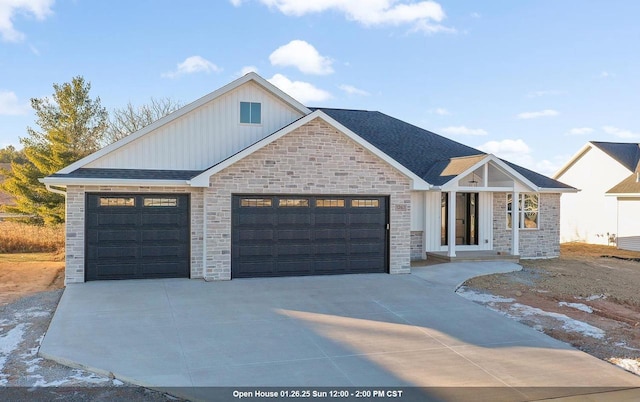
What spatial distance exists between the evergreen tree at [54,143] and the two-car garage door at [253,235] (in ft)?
47.1

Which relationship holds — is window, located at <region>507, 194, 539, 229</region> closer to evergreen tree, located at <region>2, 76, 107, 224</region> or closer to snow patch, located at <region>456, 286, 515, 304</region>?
snow patch, located at <region>456, 286, 515, 304</region>

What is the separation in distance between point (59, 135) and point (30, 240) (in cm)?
677

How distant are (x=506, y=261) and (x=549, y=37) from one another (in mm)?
7702

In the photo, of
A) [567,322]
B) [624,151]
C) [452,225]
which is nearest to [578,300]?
[567,322]

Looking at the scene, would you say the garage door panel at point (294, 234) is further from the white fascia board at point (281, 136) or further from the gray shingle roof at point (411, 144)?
the gray shingle roof at point (411, 144)

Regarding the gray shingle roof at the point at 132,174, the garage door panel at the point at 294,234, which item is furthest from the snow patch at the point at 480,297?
the gray shingle roof at the point at 132,174

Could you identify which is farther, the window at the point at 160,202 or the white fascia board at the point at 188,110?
the white fascia board at the point at 188,110

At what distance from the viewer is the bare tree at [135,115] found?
34594mm

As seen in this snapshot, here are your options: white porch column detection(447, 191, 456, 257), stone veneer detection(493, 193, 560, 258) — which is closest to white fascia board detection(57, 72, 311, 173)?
white porch column detection(447, 191, 456, 257)

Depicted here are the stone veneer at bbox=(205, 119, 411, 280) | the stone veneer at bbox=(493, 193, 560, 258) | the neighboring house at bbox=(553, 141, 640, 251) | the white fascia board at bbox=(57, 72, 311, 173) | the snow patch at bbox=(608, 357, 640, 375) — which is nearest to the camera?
the snow patch at bbox=(608, 357, 640, 375)

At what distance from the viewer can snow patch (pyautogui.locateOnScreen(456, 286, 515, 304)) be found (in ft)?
34.5

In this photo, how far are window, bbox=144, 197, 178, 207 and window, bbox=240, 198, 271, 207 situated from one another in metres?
1.78

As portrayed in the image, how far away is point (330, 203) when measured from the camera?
13406mm

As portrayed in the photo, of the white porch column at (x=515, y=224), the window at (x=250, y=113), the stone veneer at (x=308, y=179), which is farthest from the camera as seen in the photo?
the white porch column at (x=515, y=224)
